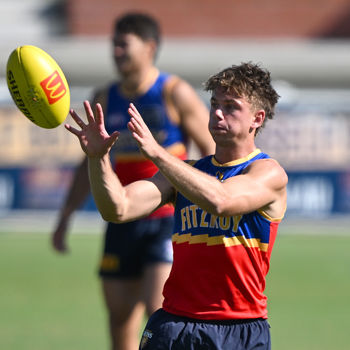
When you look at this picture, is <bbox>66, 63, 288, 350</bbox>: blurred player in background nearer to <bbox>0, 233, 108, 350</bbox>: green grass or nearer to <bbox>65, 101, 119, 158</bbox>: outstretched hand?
<bbox>65, 101, 119, 158</bbox>: outstretched hand

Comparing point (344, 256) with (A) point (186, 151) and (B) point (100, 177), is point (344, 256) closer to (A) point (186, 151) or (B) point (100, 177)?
(A) point (186, 151)

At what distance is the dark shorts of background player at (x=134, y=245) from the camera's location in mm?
5449

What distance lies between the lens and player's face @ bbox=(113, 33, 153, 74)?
5684 millimetres

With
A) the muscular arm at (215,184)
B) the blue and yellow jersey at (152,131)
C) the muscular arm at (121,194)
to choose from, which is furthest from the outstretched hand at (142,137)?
the blue and yellow jersey at (152,131)

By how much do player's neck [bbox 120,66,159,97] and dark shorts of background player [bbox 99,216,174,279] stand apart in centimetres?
88

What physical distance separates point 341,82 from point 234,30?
3360mm

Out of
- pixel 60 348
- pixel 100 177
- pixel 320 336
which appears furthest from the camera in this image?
pixel 320 336

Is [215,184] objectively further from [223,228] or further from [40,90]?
[40,90]

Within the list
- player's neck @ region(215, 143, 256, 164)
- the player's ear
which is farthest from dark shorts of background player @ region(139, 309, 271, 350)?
the player's ear

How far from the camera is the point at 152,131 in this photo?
5.61 metres

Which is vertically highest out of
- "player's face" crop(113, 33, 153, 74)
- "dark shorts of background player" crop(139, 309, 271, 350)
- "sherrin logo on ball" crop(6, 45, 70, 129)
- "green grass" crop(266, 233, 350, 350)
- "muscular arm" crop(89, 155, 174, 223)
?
"player's face" crop(113, 33, 153, 74)

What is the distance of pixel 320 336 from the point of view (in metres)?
7.40

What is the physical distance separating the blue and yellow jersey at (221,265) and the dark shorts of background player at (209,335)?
1.5 inches

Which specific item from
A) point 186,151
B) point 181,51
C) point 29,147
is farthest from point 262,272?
point 181,51
